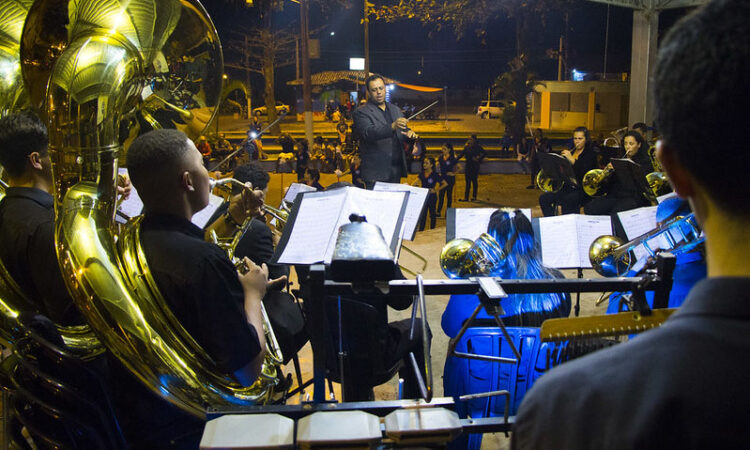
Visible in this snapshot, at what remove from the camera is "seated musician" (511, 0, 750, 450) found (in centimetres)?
62

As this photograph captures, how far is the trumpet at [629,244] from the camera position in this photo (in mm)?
3191

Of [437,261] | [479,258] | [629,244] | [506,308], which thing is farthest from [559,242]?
[437,261]

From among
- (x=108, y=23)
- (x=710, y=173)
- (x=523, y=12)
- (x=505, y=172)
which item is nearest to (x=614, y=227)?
(x=108, y=23)

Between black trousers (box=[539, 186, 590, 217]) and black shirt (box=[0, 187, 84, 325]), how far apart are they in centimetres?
577

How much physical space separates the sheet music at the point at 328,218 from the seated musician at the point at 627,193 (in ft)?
13.6

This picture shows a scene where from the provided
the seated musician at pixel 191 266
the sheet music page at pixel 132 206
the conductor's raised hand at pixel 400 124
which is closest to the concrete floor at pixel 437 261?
the conductor's raised hand at pixel 400 124

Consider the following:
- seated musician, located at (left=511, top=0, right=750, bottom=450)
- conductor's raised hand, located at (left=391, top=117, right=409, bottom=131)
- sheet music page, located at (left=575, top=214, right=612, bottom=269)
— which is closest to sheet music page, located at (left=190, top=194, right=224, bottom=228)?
sheet music page, located at (left=575, top=214, right=612, bottom=269)

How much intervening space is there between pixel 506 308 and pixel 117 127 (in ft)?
5.58

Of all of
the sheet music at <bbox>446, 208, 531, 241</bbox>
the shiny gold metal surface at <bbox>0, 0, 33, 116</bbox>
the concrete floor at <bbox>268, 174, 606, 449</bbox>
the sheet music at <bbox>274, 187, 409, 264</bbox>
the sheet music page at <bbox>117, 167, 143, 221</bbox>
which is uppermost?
the shiny gold metal surface at <bbox>0, 0, 33, 116</bbox>

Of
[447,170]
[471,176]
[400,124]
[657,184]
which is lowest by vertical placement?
[471,176]

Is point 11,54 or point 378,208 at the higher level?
point 11,54

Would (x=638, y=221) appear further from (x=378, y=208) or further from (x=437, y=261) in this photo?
(x=437, y=261)

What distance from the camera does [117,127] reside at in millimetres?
2320

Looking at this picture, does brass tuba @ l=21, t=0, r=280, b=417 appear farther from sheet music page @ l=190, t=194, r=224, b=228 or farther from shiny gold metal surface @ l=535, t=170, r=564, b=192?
shiny gold metal surface @ l=535, t=170, r=564, b=192
